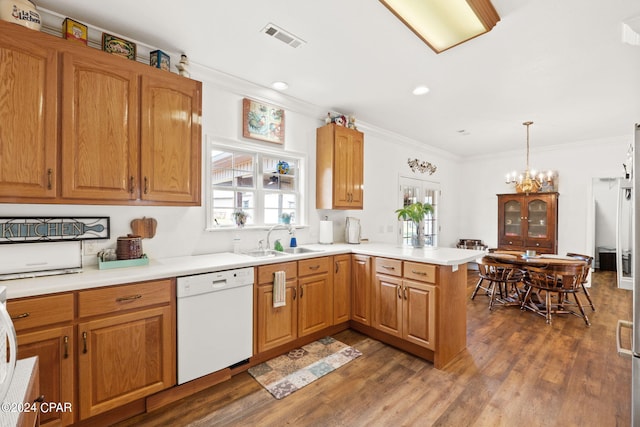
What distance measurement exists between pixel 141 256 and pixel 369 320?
2217 millimetres

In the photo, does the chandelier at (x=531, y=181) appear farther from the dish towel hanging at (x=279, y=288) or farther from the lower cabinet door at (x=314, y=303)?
the dish towel hanging at (x=279, y=288)

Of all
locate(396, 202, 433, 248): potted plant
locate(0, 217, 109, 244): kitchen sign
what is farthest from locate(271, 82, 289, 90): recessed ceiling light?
locate(0, 217, 109, 244): kitchen sign

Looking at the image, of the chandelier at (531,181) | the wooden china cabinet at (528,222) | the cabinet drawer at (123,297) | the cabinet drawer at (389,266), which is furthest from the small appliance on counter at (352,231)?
the wooden china cabinet at (528,222)

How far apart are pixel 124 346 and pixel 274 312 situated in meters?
1.11

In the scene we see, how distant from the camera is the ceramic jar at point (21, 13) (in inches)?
64.8

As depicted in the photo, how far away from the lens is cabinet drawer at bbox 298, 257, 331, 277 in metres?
2.74

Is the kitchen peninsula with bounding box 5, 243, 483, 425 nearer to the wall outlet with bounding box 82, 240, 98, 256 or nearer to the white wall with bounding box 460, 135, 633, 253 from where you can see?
the wall outlet with bounding box 82, 240, 98, 256

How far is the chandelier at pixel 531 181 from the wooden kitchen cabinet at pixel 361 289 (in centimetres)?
345

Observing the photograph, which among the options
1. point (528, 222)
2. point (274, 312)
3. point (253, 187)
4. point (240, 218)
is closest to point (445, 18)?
point (253, 187)

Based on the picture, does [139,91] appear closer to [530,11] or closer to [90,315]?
[90,315]

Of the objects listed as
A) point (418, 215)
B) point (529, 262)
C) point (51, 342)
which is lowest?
point (51, 342)

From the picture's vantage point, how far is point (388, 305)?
2.84m

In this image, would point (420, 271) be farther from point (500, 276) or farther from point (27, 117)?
point (27, 117)

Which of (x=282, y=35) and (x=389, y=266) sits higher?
(x=282, y=35)
